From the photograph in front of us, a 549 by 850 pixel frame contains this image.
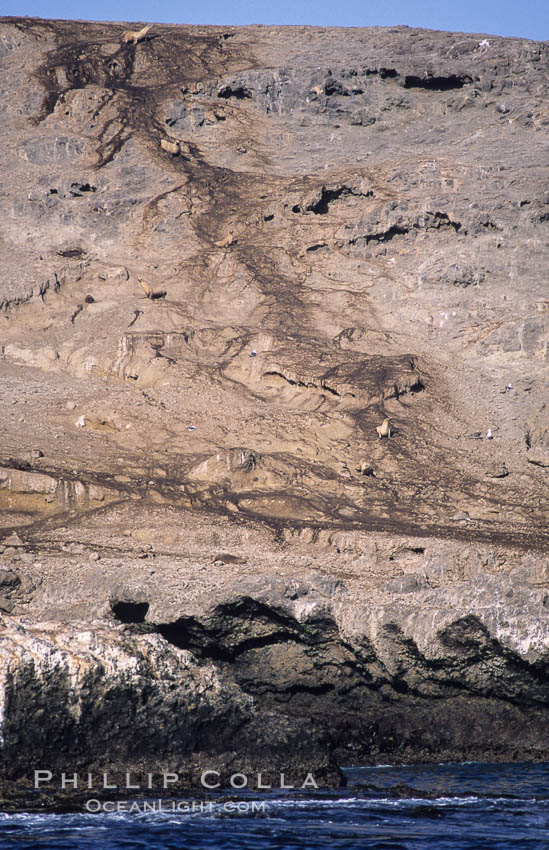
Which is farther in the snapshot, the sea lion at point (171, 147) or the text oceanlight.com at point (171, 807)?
the sea lion at point (171, 147)

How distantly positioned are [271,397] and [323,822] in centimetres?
2205

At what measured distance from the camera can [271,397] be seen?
3406 cm

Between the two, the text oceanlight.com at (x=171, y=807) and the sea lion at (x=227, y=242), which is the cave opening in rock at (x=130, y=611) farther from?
the sea lion at (x=227, y=242)

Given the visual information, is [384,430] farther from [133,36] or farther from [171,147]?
[133,36]

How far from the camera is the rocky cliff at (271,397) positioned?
16625mm

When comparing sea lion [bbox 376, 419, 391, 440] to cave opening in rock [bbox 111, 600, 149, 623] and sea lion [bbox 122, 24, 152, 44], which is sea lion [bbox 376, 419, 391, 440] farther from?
sea lion [bbox 122, 24, 152, 44]

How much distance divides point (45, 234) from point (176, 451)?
17.2 meters

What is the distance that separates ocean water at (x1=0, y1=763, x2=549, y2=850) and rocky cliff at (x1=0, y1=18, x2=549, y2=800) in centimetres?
98

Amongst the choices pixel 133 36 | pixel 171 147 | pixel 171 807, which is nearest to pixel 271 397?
pixel 171 147

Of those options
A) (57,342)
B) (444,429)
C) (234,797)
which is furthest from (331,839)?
(57,342)

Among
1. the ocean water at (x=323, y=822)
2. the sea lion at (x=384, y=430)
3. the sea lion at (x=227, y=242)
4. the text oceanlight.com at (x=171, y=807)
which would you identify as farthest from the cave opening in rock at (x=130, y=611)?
the sea lion at (x=227, y=242)

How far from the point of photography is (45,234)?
43.6 m

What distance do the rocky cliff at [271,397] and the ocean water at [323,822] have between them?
3.20ft

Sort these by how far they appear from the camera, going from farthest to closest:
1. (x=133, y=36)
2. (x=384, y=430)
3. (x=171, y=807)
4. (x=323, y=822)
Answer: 1. (x=133, y=36)
2. (x=384, y=430)
3. (x=171, y=807)
4. (x=323, y=822)
